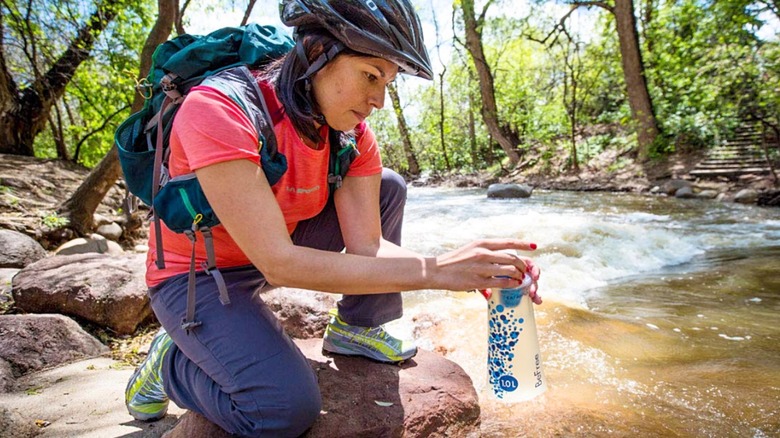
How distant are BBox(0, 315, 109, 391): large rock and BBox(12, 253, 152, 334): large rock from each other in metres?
0.22

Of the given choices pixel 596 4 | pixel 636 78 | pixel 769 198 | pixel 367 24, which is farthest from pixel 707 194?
pixel 367 24

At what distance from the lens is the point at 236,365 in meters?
1.42

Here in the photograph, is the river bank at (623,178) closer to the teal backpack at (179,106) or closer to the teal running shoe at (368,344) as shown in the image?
the teal running shoe at (368,344)

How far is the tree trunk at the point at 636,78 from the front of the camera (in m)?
11.5

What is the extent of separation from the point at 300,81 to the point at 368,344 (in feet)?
3.56

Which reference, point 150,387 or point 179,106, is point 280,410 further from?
point 179,106

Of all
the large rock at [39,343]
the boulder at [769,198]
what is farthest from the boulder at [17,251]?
the boulder at [769,198]

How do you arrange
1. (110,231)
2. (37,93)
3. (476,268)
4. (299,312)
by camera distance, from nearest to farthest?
(476,268)
(299,312)
(110,231)
(37,93)

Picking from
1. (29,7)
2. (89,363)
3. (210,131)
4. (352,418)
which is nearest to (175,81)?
(210,131)

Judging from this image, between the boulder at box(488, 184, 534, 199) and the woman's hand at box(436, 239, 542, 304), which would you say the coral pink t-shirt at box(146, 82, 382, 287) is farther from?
the boulder at box(488, 184, 534, 199)

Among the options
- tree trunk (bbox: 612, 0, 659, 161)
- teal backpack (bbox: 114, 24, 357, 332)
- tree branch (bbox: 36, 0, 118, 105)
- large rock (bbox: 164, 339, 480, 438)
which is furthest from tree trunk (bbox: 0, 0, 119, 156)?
tree trunk (bbox: 612, 0, 659, 161)

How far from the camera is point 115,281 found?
2.84 metres

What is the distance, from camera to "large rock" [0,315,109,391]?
88.7 inches

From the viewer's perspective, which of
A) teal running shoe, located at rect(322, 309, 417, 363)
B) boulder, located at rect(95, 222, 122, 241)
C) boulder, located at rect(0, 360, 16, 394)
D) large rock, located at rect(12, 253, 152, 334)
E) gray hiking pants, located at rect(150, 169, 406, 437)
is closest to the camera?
gray hiking pants, located at rect(150, 169, 406, 437)
